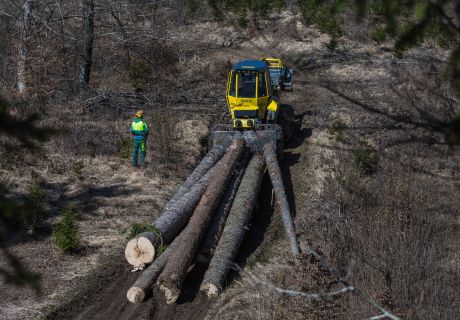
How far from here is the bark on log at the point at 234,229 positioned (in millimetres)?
9906

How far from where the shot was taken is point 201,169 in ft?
48.1

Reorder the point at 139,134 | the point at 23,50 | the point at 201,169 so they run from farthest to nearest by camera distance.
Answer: the point at 23,50
the point at 139,134
the point at 201,169

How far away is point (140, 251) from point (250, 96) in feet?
25.6

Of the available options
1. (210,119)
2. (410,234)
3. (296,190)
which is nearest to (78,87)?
(210,119)

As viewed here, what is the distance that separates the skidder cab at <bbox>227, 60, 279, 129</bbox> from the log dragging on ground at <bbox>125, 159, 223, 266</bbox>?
12.2ft

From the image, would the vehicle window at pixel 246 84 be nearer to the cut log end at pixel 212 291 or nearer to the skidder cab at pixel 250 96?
the skidder cab at pixel 250 96

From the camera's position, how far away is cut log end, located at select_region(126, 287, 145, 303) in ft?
31.5

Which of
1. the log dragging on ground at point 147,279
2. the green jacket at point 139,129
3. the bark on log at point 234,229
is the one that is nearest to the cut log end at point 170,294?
the log dragging on ground at point 147,279

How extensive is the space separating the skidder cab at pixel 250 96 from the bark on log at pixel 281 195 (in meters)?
1.38

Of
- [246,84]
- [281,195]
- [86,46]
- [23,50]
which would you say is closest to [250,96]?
[246,84]

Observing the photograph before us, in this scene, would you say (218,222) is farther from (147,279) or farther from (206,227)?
(147,279)

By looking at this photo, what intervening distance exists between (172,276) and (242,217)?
2.89m

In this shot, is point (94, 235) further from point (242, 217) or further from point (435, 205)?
point (435, 205)

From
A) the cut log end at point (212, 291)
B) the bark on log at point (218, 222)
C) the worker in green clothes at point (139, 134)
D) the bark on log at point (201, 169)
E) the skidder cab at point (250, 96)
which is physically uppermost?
the skidder cab at point (250, 96)
